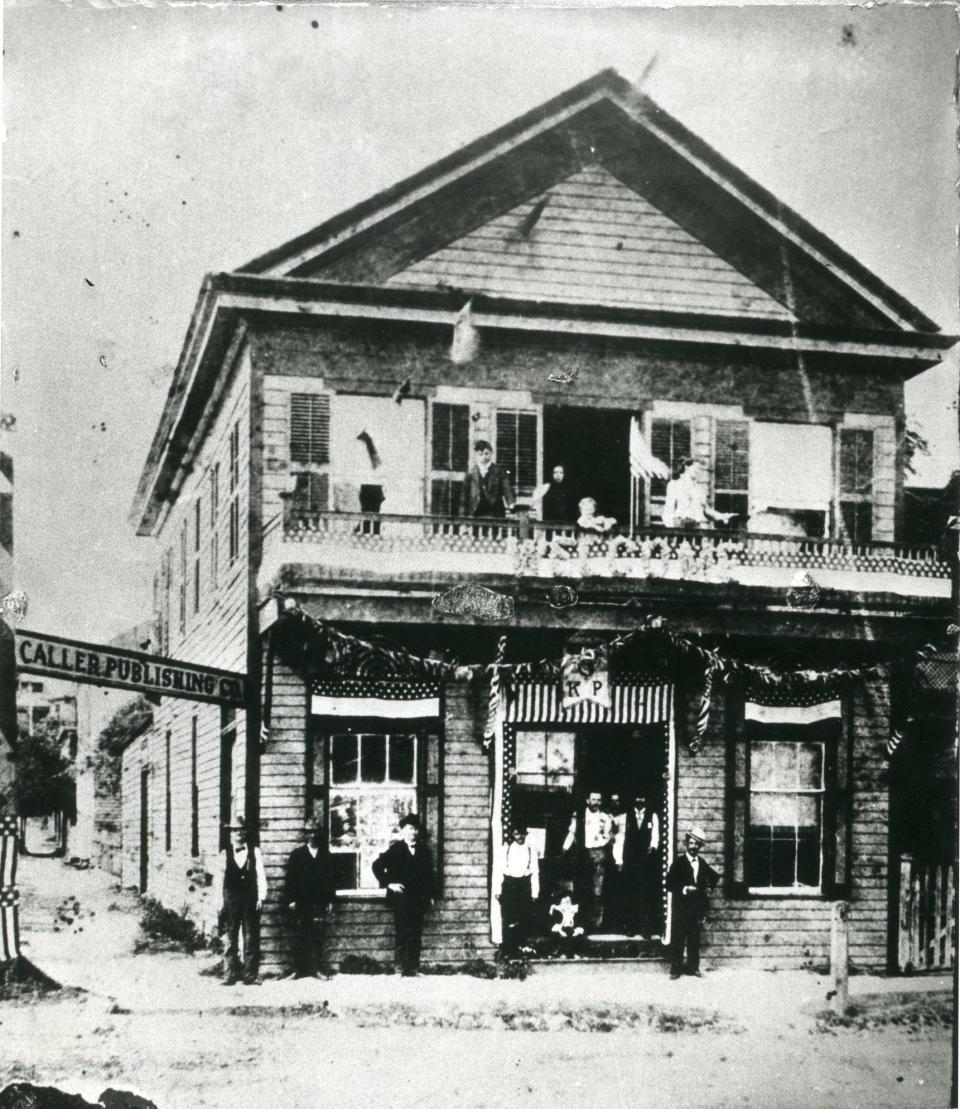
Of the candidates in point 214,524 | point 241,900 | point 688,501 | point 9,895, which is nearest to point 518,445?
point 688,501

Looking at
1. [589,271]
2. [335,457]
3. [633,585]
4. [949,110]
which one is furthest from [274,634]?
[949,110]

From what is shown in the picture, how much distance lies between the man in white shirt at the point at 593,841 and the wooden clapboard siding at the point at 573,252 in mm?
2994

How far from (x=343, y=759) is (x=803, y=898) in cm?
285

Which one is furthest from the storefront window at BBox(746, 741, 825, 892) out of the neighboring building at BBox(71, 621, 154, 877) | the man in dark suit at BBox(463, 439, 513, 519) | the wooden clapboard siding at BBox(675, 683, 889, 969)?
the neighboring building at BBox(71, 621, 154, 877)

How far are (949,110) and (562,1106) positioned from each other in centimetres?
597

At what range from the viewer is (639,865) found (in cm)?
771

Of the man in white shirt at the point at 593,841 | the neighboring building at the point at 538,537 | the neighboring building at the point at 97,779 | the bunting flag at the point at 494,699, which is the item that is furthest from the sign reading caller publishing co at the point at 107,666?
the man in white shirt at the point at 593,841

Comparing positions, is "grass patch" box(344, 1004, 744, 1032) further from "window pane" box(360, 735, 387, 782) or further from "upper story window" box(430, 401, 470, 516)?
"upper story window" box(430, 401, 470, 516)

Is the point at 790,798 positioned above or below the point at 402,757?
below

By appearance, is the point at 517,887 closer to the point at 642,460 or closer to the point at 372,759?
the point at 372,759

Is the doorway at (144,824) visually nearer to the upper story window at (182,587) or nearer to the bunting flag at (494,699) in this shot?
the upper story window at (182,587)

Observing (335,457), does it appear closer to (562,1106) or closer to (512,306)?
(512,306)

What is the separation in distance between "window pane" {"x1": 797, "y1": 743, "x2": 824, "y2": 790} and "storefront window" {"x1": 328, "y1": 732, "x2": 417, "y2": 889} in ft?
7.67

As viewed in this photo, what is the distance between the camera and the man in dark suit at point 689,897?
7566 millimetres
